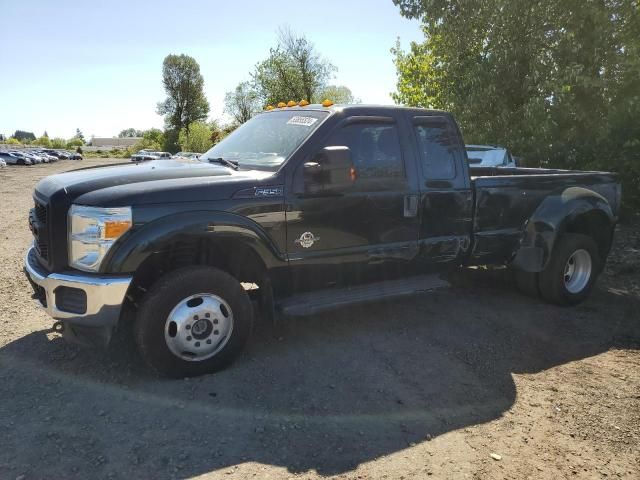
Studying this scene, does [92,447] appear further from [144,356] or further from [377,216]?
[377,216]

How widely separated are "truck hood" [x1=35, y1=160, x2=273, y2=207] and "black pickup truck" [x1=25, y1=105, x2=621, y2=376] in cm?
1

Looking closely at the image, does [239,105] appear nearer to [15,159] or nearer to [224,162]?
[15,159]

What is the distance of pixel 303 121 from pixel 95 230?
6.40ft

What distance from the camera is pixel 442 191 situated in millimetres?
4836

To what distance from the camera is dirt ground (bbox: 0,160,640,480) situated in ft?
9.47

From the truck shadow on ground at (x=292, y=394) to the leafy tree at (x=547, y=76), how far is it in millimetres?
7640

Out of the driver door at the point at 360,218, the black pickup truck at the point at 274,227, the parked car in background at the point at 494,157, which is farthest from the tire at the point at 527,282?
the parked car in background at the point at 494,157

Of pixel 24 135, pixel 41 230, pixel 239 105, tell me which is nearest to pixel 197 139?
pixel 239 105

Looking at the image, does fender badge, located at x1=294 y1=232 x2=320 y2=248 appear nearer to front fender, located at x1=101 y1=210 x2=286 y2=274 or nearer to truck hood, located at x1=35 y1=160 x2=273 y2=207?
front fender, located at x1=101 y1=210 x2=286 y2=274

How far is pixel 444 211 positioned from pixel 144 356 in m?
2.86

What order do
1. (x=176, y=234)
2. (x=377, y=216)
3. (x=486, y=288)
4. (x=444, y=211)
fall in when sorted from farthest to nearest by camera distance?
(x=486, y=288) → (x=444, y=211) → (x=377, y=216) → (x=176, y=234)

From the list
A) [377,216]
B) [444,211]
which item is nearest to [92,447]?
[377,216]

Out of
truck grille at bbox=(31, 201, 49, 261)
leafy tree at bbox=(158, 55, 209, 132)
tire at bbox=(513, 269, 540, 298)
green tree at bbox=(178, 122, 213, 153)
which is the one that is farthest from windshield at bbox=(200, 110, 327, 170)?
leafy tree at bbox=(158, 55, 209, 132)

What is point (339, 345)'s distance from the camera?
4.52 m
